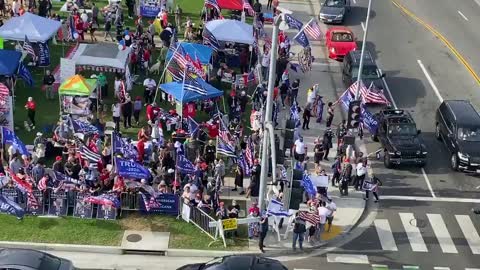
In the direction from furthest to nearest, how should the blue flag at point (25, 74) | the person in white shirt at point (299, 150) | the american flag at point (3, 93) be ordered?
the blue flag at point (25, 74) < the person in white shirt at point (299, 150) < the american flag at point (3, 93)

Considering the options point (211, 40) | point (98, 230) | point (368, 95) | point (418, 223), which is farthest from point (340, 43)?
point (98, 230)

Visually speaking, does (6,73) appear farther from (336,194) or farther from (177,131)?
(336,194)

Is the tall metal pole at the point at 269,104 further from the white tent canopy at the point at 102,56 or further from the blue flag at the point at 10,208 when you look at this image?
the white tent canopy at the point at 102,56

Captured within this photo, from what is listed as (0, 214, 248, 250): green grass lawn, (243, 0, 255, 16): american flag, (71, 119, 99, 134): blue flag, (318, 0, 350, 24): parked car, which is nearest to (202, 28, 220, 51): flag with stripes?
(243, 0, 255, 16): american flag

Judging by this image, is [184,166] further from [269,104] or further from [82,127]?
[269,104]

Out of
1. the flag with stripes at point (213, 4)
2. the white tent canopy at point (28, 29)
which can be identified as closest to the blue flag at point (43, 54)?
the white tent canopy at point (28, 29)

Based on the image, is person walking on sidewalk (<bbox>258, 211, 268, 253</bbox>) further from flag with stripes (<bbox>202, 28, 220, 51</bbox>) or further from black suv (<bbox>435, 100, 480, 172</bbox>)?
flag with stripes (<bbox>202, 28, 220, 51</bbox>)
